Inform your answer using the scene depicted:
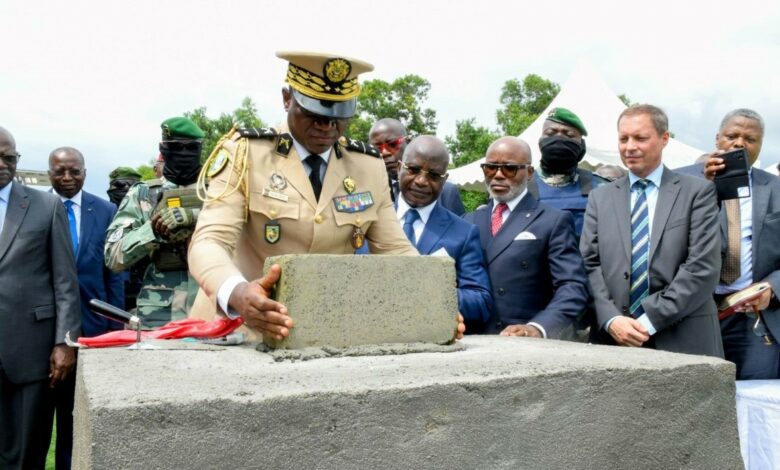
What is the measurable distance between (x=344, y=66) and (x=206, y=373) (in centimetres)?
132

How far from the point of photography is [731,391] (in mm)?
2496

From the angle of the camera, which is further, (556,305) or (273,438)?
(556,305)

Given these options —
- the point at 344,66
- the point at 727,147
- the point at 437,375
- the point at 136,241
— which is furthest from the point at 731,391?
the point at 136,241

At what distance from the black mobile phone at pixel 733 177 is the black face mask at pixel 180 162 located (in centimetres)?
295

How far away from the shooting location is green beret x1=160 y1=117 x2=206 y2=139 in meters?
4.38

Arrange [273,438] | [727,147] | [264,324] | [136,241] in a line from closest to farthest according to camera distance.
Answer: [273,438]
[264,324]
[136,241]
[727,147]

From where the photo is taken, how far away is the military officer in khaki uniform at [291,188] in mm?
2754

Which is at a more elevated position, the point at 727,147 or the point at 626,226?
the point at 727,147

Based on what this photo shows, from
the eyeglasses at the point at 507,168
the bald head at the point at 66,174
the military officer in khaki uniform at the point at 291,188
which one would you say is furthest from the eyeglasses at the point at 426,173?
the bald head at the point at 66,174

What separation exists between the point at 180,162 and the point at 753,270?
3263mm

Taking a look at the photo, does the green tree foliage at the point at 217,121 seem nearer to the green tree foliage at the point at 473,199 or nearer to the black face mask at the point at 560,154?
the green tree foliage at the point at 473,199

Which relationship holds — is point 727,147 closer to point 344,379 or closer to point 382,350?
point 382,350

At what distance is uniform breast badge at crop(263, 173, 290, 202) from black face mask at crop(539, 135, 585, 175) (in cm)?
255

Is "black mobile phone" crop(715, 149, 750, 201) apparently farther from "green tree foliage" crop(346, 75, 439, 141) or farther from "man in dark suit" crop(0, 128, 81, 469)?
"green tree foliage" crop(346, 75, 439, 141)
